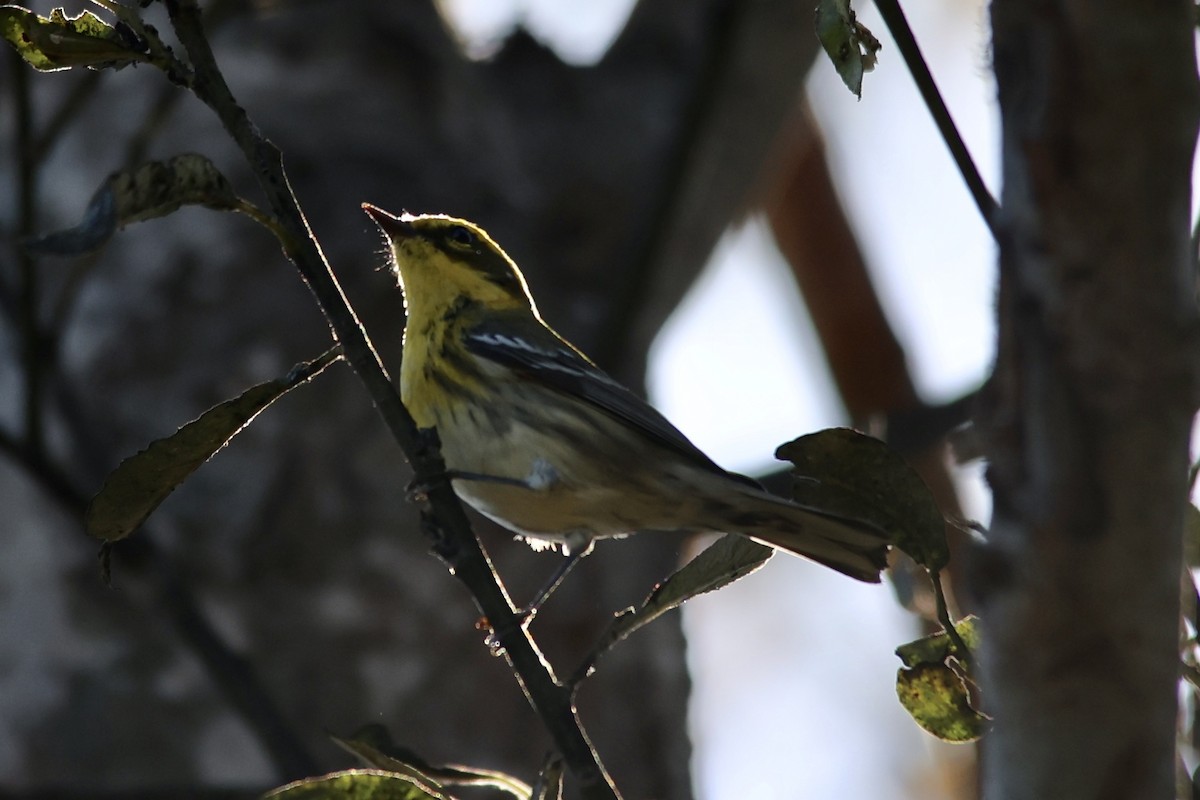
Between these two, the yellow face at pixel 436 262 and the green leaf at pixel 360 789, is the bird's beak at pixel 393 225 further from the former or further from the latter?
the green leaf at pixel 360 789

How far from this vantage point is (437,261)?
12.0 feet

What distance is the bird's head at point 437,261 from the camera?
11.8 feet

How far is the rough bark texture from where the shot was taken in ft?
3.90

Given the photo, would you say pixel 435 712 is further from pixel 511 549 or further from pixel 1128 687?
pixel 1128 687

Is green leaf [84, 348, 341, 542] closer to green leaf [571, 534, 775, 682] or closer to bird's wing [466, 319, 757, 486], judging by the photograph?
green leaf [571, 534, 775, 682]

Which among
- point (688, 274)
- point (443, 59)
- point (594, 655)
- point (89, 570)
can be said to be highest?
point (443, 59)

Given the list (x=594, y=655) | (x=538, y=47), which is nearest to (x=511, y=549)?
(x=538, y=47)

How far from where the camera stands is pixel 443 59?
5.10 meters

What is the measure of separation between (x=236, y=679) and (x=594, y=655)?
1728mm

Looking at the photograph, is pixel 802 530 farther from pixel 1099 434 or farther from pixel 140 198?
pixel 140 198

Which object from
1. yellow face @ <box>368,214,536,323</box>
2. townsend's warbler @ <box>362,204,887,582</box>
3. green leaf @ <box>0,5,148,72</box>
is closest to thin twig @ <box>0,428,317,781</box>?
townsend's warbler @ <box>362,204,887,582</box>

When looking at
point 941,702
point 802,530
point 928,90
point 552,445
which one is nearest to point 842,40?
point 928,90

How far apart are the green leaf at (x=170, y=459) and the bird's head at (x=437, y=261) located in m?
1.93

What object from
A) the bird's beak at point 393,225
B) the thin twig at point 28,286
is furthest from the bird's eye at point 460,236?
the thin twig at point 28,286
